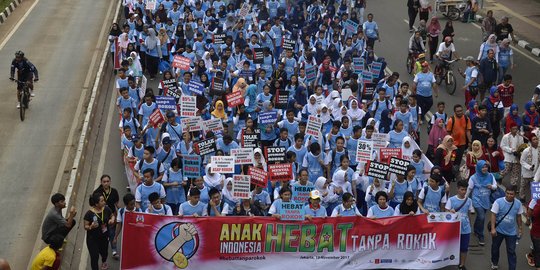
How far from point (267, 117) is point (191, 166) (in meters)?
2.66

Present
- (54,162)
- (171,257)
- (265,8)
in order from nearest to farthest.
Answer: (171,257) → (54,162) → (265,8)

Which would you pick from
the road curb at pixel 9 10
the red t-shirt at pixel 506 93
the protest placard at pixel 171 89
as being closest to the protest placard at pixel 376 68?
the red t-shirt at pixel 506 93

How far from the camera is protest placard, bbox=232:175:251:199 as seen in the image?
43.1 feet

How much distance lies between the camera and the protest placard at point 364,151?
14.5 m

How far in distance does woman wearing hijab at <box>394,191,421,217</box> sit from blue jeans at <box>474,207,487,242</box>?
1.36 meters

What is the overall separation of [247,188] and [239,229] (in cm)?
97

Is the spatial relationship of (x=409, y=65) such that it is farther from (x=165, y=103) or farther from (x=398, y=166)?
(x=398, y=166)

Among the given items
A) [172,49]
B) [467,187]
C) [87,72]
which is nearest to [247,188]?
[467,187]

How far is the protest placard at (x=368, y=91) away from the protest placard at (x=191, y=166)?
5.41 m

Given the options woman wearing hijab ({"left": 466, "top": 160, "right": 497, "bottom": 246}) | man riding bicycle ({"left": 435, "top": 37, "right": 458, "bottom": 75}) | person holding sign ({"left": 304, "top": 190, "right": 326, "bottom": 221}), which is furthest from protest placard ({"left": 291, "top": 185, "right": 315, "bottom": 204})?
man riding bicycle ({"left": 435, "top": 37, "right": 458, "bottom": 75})

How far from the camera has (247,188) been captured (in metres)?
13.2

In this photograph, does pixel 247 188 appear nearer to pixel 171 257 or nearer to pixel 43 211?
pixel 171 257

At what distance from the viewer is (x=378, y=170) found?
43.9 feet

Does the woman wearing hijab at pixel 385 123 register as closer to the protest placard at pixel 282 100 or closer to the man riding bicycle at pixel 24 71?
the protest placard at pixel 282 100
